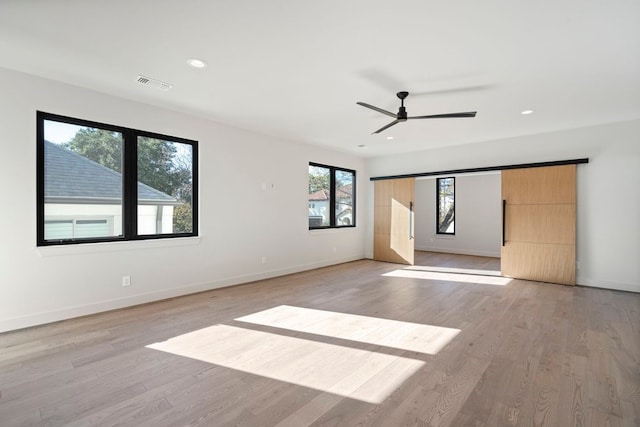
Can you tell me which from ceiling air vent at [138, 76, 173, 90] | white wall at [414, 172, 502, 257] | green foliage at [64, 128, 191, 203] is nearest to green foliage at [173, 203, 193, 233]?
green foliage at [64, 128, 191, 203]

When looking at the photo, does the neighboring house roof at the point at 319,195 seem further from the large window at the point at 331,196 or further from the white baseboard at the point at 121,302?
the white baseboard at the point at 121,302

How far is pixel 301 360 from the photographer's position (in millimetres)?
2549

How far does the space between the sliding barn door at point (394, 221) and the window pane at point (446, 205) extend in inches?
114

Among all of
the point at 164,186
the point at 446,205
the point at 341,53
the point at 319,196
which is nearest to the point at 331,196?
the point at 319,196

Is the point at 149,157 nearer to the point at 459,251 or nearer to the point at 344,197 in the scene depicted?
the point at 344,197

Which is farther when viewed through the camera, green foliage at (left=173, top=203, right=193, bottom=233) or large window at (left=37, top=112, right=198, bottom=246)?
green foliage at (left=173, top=203, right=193, bottom=233)

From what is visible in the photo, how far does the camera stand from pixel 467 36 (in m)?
2.52

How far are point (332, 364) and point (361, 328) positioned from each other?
2.74 feet

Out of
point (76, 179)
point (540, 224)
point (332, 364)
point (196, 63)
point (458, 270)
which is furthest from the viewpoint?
point (458, 270)

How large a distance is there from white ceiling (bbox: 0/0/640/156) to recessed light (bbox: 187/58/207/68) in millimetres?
55

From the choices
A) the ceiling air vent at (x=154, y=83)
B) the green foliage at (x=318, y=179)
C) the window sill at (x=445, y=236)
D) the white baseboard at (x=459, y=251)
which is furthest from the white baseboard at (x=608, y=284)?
the ceiling air vent at (x=154, y=83)

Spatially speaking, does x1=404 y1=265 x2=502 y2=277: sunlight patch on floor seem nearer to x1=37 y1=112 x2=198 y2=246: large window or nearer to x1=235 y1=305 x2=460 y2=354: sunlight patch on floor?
x1=235 y1=305 x2=460 y2=354: sunlight patch on floor

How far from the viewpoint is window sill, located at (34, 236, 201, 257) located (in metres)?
3.36

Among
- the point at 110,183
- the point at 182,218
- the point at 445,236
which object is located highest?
the point at 110,183
